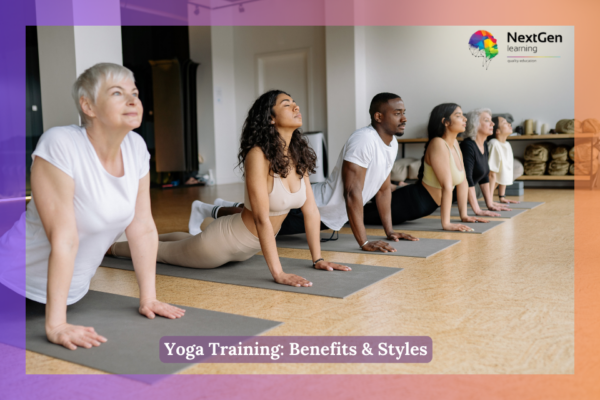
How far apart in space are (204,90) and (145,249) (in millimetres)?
7544

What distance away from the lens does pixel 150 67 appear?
8070mm

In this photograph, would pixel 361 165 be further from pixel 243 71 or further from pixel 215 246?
pixel 243 71

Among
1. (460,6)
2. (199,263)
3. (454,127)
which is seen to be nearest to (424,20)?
(460,6)

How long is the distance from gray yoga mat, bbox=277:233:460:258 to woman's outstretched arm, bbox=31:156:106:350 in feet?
5.26

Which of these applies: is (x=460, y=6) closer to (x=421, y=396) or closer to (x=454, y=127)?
(x=454, y=127)

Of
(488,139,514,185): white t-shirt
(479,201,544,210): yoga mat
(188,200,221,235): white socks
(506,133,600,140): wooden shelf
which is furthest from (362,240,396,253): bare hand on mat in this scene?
(506,133,600,140): wooden shelf

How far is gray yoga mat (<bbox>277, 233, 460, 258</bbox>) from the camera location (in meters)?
2.60

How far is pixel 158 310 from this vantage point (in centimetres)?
160

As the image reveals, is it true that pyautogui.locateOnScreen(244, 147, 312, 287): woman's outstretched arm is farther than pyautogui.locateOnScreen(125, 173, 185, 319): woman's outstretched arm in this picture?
Yes

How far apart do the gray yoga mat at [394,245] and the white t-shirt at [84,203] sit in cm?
144

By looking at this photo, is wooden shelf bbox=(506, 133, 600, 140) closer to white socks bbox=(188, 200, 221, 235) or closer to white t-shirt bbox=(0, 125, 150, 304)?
white socks bbox=(188, 200, 221, 235)

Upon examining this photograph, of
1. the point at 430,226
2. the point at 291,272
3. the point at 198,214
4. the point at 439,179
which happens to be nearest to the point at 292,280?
the point at 291,272

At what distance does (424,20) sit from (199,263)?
6.34 meters

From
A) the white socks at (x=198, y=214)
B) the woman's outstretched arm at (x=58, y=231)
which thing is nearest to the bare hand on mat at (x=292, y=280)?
the woman's outstretched arm at (x=58, y=231)
